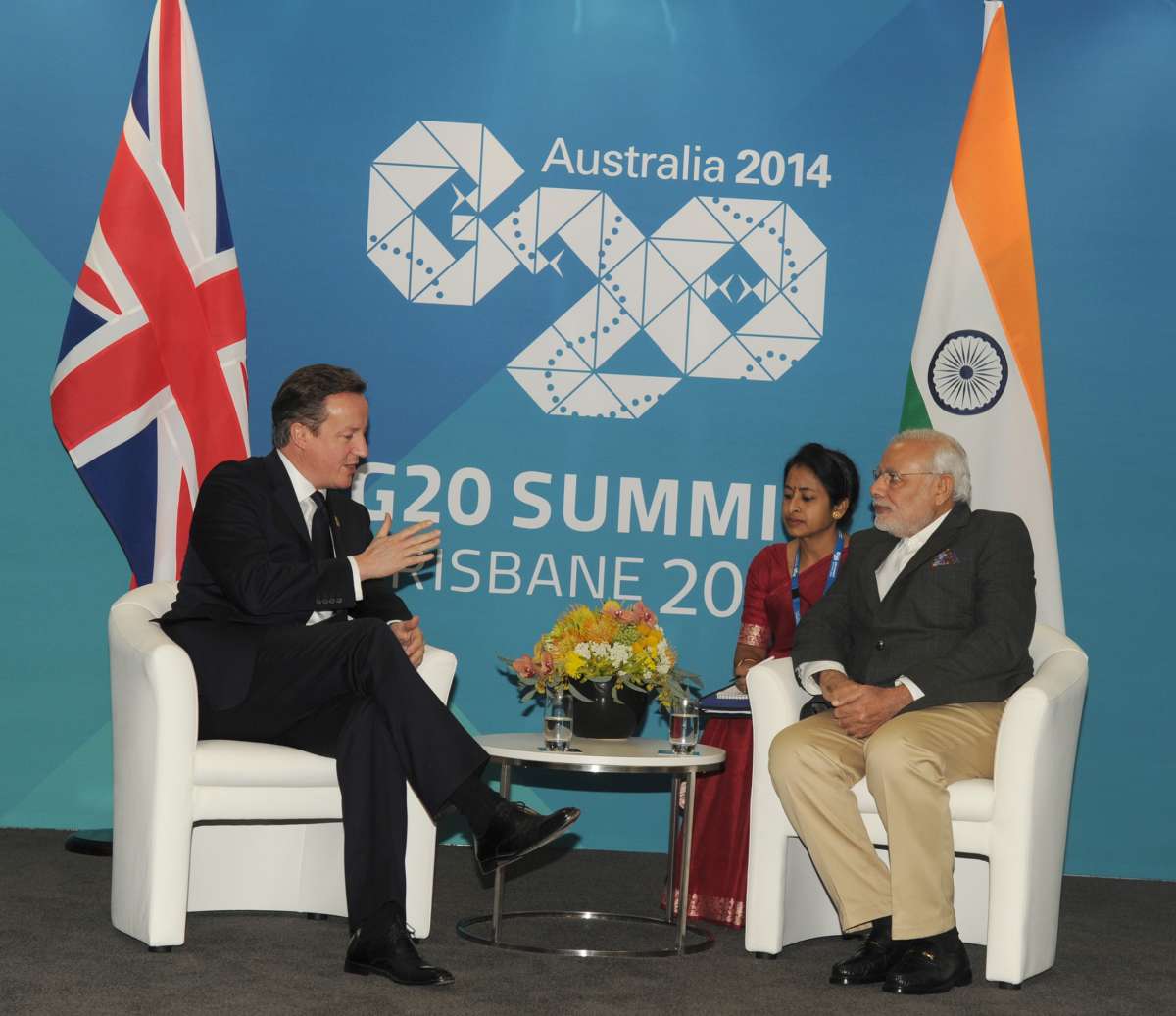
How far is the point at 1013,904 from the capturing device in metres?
3.37

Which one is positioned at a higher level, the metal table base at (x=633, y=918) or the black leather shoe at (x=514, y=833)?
the black leather shoe at (x=514, y=833)

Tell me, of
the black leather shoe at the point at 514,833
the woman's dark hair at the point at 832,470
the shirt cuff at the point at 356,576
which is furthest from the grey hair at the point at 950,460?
the shirt cuff at the point at 356,576

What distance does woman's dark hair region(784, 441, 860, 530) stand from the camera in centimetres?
441

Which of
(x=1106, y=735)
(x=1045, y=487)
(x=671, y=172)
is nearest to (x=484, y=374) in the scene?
(x=671, y=172)

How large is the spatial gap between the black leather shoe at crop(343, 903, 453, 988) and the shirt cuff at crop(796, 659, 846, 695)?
3.84ft

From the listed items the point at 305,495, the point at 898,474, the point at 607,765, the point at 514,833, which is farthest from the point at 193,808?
the point at 898,474

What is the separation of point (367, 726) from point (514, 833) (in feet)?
1.30

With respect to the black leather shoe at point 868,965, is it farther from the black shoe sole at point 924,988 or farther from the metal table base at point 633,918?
the metal table base at point 633,918

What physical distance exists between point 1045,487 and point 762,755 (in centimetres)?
172

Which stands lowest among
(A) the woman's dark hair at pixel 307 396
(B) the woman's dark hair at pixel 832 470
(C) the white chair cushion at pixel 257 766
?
(C) the white chair cushion at pixel 257 766

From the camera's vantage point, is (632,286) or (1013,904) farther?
(632,286)

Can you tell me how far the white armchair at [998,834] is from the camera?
3375 mm

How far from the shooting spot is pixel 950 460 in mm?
3867

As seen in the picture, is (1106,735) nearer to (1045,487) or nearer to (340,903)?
(1045,487)
